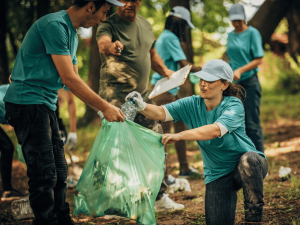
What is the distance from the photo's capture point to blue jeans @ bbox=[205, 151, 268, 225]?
84.7 inches

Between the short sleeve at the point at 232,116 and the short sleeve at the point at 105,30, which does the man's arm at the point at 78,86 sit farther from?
the short sleeve at the point at 105,30

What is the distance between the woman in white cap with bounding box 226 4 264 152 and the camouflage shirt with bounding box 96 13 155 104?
1.28 meters

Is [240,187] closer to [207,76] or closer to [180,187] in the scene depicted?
[207,76]

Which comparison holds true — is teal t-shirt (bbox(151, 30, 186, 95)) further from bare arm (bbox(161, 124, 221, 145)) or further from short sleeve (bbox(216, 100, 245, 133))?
bare arm (bbox(161, 124, 221, 145))

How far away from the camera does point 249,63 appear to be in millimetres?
3701

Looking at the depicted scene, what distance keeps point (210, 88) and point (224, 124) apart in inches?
11.8

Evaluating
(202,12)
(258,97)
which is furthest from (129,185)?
(202,12)

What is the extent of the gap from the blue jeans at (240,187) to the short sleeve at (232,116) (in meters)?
0.23

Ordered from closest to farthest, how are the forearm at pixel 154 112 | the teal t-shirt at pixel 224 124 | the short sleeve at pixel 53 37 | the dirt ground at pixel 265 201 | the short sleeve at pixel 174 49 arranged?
1. the short sleeve at pixel 53 37
2. the teal t-shirt at pixel 224 124
3. the forearm at pixel 154 112
4. the dirt ground at pixel 265 201
5. the short sleeve at pixel 174 49

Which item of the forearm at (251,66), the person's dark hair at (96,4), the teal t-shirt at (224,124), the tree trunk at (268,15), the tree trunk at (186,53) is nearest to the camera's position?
the person's dark hair at (96,4)

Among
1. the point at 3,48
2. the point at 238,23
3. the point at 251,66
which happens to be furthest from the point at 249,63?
the point at 3,48

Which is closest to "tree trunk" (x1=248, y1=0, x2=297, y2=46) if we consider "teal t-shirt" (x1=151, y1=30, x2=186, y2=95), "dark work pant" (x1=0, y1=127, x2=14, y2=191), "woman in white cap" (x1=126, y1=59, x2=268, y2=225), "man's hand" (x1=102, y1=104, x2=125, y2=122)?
"teal t-shirt" (x1=151, y1=30, x2=186, y2=95)

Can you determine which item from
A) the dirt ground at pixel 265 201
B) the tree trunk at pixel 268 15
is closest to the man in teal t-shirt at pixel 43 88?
the dirt ground at pixel 265 201

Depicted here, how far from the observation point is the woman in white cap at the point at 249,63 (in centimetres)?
370
